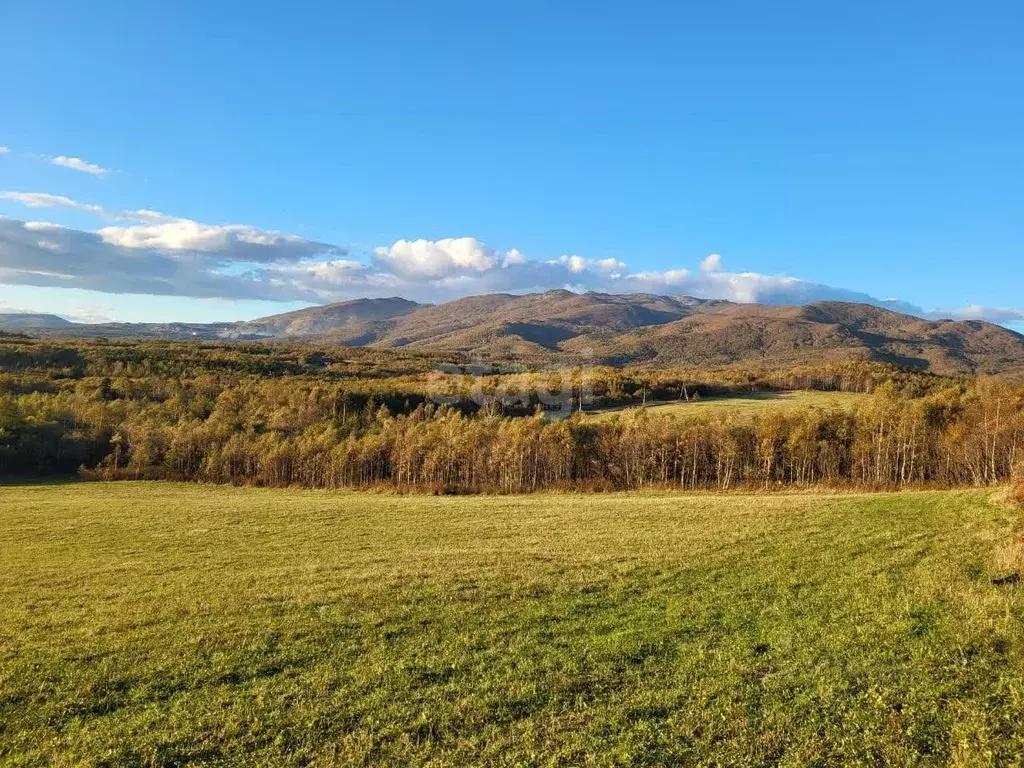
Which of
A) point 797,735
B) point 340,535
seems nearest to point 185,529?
point 340,535

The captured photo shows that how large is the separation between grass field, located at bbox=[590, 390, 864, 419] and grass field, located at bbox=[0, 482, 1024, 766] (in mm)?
74409

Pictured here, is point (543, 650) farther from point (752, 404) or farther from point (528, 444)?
point (752, 404)

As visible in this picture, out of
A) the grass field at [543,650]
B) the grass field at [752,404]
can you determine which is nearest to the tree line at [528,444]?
the grass field at [752,404]

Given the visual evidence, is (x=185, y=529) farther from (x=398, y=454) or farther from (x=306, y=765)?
(x=398, y=454)

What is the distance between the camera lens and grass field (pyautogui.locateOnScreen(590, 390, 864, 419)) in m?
100

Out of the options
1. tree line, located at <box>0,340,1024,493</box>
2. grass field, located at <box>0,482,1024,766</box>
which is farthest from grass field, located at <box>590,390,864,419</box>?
grass field, located at <box>0,482,1024,766</box>

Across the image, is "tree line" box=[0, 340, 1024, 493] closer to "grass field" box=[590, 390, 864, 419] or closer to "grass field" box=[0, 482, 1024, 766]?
"grass field" box=[590, 390, 864, 419]

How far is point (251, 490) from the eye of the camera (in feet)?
236

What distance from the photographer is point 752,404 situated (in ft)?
366

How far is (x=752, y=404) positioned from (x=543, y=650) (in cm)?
10599

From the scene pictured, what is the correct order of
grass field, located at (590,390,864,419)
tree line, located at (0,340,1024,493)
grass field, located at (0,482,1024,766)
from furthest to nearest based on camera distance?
1. grass field, located at (590,390,864,419)
2. tree line, located at (0,340,1024,493)
3. grass field, located at (0,482,1024,766)

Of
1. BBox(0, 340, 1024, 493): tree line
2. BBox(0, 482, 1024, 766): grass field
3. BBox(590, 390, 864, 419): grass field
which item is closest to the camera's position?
BBox(0, 482, 1024, 766): grass field

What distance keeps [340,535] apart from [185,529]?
34.0 ft

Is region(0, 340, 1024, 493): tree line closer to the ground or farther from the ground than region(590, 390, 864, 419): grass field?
closer to the ground
